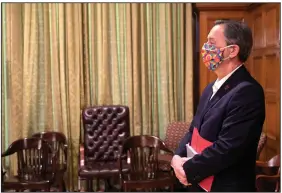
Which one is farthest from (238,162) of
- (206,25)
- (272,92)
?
(206,25)

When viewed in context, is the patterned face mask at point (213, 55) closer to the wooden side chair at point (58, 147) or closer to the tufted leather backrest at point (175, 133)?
the tufted leather backrest at point (175, 133)

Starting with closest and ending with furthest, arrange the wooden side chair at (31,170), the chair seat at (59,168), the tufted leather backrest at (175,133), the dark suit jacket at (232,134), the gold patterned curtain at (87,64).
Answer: the dark suit jacket at (232,134), the wooden side chair at (31,170), the chair seat at (59,168), the tufted leather backrest at (175,133), the gold patterned curtain at (87,64)

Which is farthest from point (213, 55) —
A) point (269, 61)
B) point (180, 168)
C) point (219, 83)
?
point (269, 61)

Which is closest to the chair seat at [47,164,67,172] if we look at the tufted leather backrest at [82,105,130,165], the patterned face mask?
the tufted leather backrest at [82,105,130,165]

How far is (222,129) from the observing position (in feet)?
6.13

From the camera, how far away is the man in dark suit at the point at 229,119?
1829mm

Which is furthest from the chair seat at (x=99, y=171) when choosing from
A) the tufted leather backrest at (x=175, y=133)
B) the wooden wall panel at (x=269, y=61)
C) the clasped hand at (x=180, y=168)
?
the clasped hand at (x=180, y=168)

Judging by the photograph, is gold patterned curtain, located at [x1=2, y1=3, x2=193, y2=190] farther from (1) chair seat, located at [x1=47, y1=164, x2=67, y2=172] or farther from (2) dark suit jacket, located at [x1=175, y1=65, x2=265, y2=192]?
(2) dark suit jacket, located at [x1=175, y1=65, x2=265, y2=192]

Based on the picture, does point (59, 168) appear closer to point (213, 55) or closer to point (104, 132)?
point (104, 132)

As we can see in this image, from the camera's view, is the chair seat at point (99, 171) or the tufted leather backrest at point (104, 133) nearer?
the chair seat at point (99, 171)

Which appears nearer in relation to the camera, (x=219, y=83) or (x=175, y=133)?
(x=219, y=83)

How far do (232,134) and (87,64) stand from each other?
3162mm

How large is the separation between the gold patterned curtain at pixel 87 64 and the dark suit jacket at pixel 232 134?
9.18 ft

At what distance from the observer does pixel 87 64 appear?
478 centimetres
